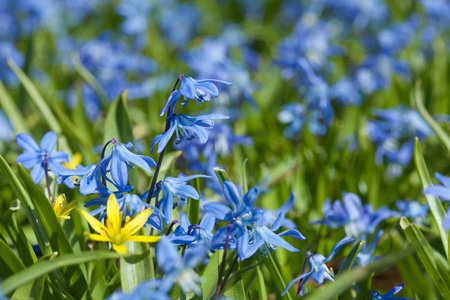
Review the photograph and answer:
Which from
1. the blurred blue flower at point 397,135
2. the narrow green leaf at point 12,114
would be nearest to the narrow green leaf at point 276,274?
the blurred blue flower at point 397,135

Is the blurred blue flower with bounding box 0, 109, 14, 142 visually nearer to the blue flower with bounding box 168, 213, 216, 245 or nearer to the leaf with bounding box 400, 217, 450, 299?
the blue flower with bounding box 168, 213, 216, 245

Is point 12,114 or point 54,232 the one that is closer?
point 54,232

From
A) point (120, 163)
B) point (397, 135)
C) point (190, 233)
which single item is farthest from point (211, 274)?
point (397, 135)

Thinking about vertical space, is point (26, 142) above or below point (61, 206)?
above

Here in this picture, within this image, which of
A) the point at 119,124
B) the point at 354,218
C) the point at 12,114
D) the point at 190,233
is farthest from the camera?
the point at 12,114

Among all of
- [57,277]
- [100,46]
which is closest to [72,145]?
[57,277]

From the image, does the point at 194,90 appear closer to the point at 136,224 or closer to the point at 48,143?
the point at 136,224

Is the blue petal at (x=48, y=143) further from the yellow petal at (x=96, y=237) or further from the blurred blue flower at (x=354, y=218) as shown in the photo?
the blurred blue flower at (x=354, y=218)
